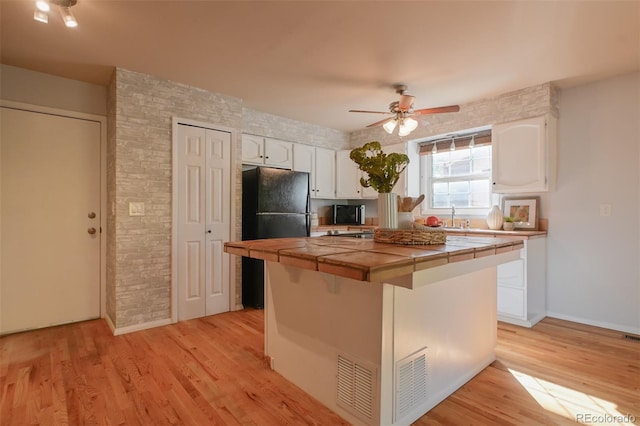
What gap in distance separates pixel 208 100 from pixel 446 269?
9.74ft

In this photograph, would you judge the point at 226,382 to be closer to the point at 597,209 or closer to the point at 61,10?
the point at 61,10

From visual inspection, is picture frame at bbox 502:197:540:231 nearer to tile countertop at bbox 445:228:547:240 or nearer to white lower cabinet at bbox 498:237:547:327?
tile countertop at bbox 445:228:547:240

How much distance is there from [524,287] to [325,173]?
287 centimetres

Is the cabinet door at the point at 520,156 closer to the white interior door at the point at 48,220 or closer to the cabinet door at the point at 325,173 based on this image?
the cabinet door at the point at 325,173

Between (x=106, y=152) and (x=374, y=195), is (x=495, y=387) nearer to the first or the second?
(x=374, y=195)

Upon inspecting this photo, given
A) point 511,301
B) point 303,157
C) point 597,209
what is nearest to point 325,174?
point 303,157

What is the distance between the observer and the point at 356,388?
5.19ft

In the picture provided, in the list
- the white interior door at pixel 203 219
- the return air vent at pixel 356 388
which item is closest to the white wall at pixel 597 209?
the return air vent at pixel 356 388

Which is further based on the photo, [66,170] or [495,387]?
[66,170]

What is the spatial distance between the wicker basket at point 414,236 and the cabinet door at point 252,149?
253 cm

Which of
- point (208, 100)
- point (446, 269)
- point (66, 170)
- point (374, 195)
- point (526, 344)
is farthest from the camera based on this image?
point (374, 195)

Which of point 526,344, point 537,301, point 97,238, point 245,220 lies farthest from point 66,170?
point 537,301

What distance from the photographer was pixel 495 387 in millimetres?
1947

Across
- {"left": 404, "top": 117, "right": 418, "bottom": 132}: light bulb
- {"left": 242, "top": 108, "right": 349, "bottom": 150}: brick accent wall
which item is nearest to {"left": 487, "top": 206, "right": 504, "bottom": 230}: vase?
{"left": 404, "top": 117, "right": 418, "bottom": 132}: light bulb
